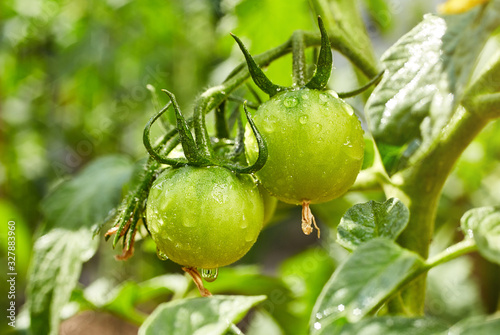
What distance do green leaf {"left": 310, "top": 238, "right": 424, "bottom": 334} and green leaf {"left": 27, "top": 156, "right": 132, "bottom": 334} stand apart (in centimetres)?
38

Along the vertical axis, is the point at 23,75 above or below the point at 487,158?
above

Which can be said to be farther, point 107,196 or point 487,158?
point 487,158

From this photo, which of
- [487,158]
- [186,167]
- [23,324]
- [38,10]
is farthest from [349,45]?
[38,10]

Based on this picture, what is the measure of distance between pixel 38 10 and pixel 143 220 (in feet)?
5.74

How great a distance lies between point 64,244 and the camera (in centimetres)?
69

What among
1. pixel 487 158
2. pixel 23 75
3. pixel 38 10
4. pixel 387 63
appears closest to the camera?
pixel 387 63

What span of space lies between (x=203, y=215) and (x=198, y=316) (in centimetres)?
9

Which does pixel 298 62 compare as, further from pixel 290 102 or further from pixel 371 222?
pixel 371 222

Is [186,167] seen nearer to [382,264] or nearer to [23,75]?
[382,264]

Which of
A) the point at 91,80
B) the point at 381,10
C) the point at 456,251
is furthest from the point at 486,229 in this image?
the point at 91,80

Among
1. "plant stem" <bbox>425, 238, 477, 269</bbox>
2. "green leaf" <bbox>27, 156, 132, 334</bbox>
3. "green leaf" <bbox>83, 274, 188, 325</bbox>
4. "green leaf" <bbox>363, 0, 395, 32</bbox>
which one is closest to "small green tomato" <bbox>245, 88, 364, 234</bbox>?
"plant stem" <bbox>425, 238, 477, 269</bbox>

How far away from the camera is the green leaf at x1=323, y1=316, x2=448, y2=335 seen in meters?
0.32

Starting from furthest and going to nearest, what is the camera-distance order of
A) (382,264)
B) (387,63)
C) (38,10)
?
1. (38,10)
2. (387,63)
3. (382,264)

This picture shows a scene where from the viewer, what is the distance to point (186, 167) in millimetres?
→ 469
